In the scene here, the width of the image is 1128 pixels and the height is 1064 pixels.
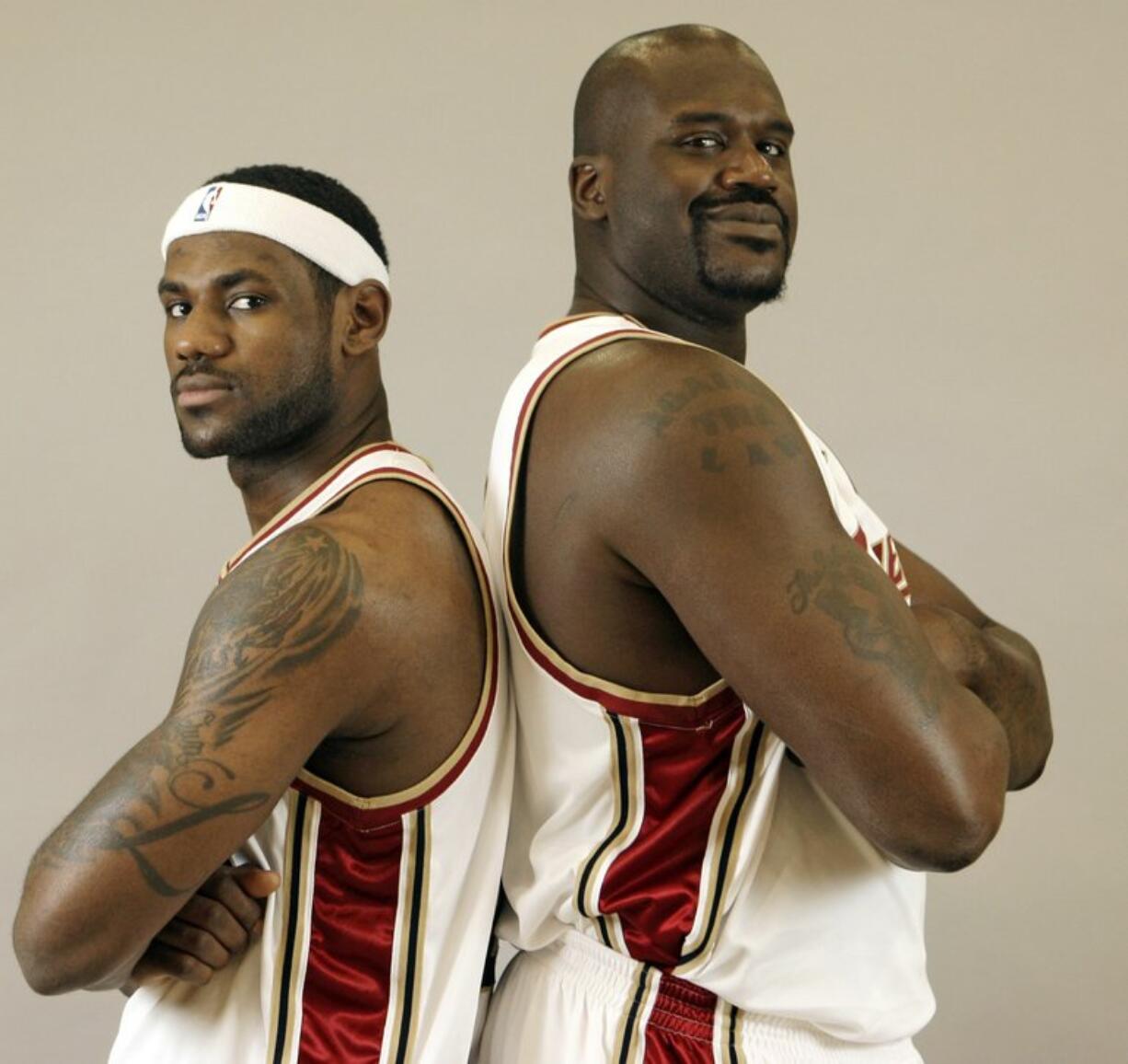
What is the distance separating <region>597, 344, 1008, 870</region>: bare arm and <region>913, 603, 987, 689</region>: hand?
170 mm

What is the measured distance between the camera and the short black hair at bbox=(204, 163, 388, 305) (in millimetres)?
2279

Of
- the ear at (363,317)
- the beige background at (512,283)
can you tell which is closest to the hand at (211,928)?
the ear at (363,317)

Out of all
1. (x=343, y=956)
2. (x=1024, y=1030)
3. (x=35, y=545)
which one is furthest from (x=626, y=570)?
(x=35, y=545)

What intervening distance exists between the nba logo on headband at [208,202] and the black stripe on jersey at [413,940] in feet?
2.43

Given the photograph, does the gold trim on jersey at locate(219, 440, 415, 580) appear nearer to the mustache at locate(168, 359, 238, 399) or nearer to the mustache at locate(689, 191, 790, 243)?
the mustache at locate(168, 359, 238, 399)

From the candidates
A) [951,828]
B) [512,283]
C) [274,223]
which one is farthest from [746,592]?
[512,283]

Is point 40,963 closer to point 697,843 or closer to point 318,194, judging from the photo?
point 697,843

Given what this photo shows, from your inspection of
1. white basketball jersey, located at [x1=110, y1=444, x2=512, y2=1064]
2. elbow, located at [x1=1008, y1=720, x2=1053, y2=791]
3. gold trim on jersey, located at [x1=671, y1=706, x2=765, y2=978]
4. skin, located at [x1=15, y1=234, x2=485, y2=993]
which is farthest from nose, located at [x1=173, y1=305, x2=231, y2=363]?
elbow, located at [x1=1008, y1=720, x2=1053, y2=791]

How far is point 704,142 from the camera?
220 cm

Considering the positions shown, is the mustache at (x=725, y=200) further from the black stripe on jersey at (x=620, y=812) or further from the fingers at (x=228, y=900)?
the fingers at (x=228, y=900)

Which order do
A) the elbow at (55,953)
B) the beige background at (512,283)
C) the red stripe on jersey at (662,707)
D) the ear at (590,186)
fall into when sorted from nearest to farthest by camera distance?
the elbow at (55,953) < the red stripe on jersey at (662,707) < the ear at (590,186) < the beige background at (512,283)

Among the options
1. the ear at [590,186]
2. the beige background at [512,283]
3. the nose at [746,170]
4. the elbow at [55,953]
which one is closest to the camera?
the elbow at [55,953]

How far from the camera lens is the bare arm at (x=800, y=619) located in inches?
71.9

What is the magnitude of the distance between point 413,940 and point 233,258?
0.77m
